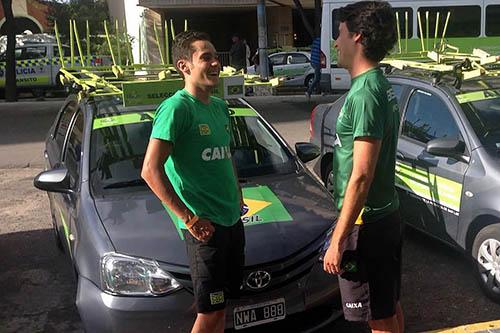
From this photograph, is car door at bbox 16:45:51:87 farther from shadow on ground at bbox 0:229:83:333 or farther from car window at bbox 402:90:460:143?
car window at bbox 402:90:460:143

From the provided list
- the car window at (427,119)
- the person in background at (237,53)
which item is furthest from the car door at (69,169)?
the person in background at (237,53)

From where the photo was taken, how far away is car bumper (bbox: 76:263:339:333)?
2.90m

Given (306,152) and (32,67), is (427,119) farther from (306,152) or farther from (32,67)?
(32,67)

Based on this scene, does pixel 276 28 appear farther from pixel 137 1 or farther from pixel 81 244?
pixel 81 244

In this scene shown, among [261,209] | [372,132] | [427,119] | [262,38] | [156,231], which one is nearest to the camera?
[372,132]

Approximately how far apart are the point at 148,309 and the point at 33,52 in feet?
61.7

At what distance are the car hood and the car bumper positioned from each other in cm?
18

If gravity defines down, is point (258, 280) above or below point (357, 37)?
below

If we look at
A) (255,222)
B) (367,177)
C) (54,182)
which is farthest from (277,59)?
(367,177)

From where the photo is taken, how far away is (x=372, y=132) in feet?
7.28

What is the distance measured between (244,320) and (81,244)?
1053 millimetres

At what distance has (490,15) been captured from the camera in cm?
1534

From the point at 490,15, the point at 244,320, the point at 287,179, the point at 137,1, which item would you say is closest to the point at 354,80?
the point at 244,320

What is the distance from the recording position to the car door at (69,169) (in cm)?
381
